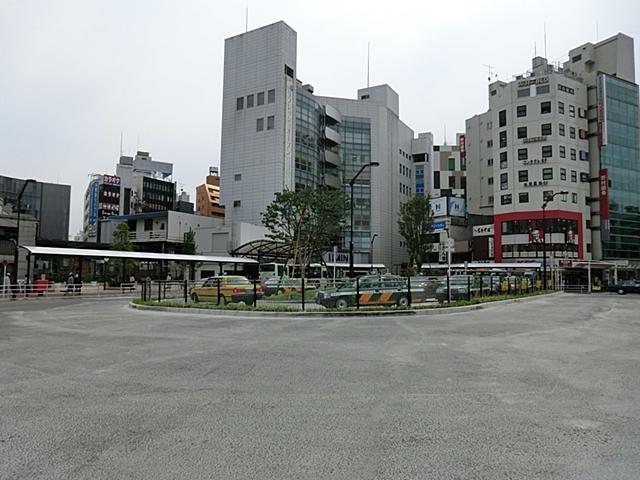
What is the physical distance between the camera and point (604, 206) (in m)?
67.4

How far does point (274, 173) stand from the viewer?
214ft

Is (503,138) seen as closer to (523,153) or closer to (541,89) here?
(523,153)

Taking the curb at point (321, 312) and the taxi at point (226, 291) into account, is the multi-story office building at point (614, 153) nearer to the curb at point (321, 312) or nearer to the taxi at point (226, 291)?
the curb at point (321, 312)

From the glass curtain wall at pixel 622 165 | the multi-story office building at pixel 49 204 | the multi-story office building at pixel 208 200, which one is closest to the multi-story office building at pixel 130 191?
the multi-story office building at pixel 208 200

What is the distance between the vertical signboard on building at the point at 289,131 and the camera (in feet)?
217

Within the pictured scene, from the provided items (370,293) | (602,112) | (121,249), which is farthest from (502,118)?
(370,293)

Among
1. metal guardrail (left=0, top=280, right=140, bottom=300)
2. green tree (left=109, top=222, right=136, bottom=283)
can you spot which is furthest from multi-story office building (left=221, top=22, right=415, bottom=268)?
metal guardrail (left=0, top=280, right=140, bottom=300)

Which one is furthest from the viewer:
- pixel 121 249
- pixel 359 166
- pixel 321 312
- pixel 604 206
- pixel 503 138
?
pixel 359 166

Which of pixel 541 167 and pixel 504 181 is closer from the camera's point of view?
pixel 541 167

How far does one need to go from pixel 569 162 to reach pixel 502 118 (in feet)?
38.0

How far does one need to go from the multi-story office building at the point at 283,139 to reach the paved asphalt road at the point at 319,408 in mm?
53545

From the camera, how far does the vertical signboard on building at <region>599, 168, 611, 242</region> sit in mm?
67250

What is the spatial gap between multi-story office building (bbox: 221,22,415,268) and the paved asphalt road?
53545 millimetres

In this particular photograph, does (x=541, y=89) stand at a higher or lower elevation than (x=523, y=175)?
higher
